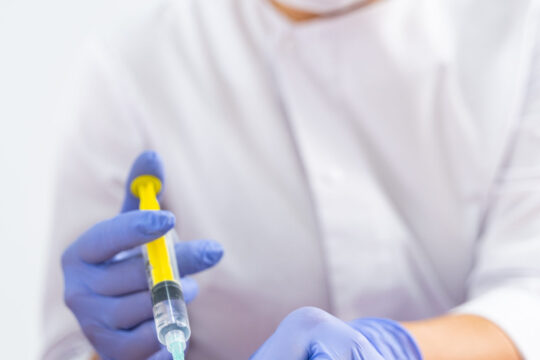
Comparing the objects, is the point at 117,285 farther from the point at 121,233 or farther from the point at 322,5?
the point at 322,5

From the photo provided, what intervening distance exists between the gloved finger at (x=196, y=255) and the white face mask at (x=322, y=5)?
1.27ft

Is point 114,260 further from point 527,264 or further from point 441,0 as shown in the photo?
point 441,0

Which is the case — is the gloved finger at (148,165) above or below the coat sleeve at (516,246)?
above

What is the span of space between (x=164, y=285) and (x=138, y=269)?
0.13 meters

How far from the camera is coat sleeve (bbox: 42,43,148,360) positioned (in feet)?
2.92

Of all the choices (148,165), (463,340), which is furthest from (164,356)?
(463,340)

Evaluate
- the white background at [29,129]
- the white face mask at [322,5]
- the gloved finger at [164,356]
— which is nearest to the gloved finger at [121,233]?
the gloved finger at [164,356]

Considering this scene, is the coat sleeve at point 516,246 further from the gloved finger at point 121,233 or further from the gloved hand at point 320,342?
the gloved finger at point 121,233

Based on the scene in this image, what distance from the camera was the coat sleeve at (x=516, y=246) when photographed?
72cm

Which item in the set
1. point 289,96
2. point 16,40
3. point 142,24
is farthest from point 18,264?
point 289,96

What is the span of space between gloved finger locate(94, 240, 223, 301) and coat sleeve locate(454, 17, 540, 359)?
1.02 feet

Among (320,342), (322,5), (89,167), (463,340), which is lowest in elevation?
(463,340)

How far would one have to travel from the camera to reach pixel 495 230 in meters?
0.85

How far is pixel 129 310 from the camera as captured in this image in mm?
718
